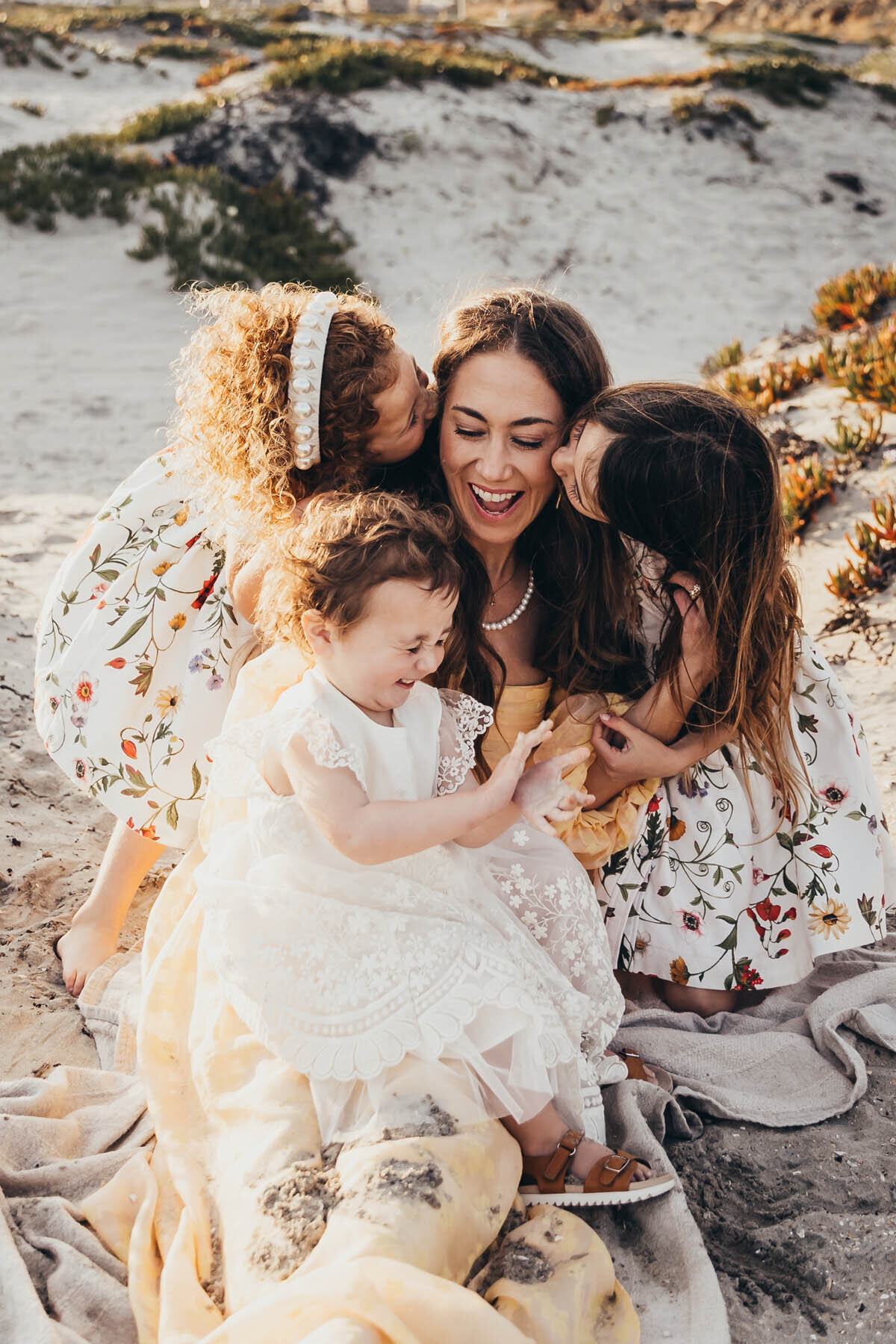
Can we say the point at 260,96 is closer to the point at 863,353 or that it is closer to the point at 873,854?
the point at 863,353

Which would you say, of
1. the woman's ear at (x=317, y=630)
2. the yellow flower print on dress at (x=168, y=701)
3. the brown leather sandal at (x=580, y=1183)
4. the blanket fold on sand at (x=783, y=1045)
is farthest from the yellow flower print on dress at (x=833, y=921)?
the yellow flower print on dress at (x=168, y=701)

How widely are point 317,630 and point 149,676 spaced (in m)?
1.11

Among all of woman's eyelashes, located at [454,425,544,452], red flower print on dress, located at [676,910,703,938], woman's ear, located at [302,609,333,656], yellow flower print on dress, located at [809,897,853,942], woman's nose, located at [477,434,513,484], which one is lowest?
red flower print on dress, located at [676,910,703,938]

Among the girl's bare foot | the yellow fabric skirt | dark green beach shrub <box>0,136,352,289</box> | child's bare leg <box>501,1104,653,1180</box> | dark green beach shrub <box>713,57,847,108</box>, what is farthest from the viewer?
dark green beach shrub <box>713,57,847,108</box>

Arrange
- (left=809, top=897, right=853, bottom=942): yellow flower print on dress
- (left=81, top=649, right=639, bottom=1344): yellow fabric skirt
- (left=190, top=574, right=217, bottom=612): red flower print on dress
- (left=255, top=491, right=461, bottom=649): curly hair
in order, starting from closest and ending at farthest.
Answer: (left=81, top=649, right=639, bottom=1344): yellow fabric skirt < (left=255, top=491, right=461, bottom=649): curly hair < (left=809, top=897, right=853, bottom=942): yellow flower print on dress < (left=190, top=574, right=217, bottom=612): red flower print on dress

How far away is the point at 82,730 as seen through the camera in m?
3.24

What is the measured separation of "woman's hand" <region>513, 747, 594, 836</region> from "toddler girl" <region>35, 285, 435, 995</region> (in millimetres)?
939

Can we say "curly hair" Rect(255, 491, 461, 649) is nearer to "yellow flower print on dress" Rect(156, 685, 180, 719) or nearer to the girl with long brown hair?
the girl with long brown hair

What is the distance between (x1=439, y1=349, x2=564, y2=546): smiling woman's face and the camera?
287 centimetres

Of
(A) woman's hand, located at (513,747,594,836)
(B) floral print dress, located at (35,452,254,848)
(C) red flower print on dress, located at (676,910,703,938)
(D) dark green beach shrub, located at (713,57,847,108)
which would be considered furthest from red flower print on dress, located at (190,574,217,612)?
(D) dark green beach shrub, located at (713,57,847,108)

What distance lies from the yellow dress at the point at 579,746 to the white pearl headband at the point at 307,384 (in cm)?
85

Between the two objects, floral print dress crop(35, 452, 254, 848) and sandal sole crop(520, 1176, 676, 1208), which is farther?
floral print dress crop(35, 452, 254, 848)

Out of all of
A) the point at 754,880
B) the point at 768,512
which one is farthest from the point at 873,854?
the point at 768,512

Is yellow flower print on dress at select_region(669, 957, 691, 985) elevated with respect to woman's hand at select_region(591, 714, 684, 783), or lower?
lower
